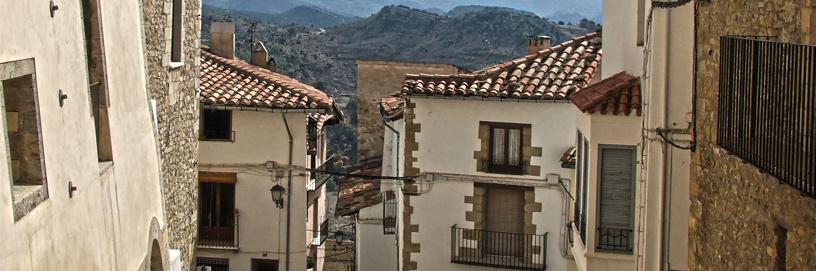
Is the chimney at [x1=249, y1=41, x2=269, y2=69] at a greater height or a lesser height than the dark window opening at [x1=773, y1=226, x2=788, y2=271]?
greater

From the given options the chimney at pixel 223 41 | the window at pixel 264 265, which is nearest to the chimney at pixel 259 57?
the chimney at pixel 223 41

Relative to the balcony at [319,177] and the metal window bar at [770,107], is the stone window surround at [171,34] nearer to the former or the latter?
the metal window bar at [770,107]

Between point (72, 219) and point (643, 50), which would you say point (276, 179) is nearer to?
point (643, 50)

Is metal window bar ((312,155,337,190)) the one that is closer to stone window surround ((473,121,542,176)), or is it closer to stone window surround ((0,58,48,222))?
stone window surround ((473,121,542,176))

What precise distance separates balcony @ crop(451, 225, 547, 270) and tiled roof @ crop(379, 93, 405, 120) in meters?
3.44

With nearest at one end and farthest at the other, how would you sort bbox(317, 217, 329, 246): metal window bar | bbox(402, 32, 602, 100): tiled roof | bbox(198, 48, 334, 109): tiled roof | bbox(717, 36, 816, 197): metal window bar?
bbox(717, 36, 816, 197): metal window bar, bbox(402, 32, 602, 100): tiled roof, bbox(198, 48, 334, 109): tiled roof, bbox(317, 217, 329, 246): metal window bar

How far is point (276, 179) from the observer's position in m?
23.4

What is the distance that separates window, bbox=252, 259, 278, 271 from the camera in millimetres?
23609

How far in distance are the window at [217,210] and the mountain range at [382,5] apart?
92.1 meters

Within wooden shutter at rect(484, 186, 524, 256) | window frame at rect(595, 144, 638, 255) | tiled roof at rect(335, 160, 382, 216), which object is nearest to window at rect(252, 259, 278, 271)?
tiled roof at rect(335, 160, 382, 216)

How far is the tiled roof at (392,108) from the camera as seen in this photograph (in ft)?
80.0

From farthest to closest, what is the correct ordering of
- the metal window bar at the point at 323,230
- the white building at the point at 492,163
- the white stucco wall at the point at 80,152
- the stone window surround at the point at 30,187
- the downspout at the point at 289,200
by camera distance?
1. the metal window bar at the point at 323,230
2. the downspout at the point at 289,200
3. the white building at the point at 492,163
4. the white stucco wall at the point at 80,152
5. the stone window surround at the point at 30,187

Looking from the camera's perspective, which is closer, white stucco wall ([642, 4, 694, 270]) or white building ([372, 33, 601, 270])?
white stucco wall ([642, 4, 694, 270])

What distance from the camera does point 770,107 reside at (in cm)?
683
